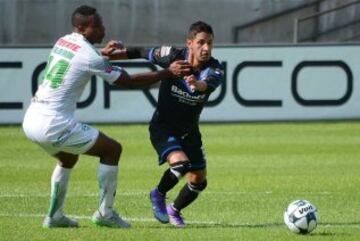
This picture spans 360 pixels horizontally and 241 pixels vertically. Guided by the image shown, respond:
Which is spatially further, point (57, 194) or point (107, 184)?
point (57, 194)

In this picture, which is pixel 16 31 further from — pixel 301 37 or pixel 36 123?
pixel 36 123

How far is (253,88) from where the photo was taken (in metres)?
22.4

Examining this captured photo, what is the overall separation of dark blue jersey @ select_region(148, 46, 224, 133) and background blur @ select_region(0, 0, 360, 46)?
53.0ft

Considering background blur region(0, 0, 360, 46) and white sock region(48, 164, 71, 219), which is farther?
background blur region(0, 0, 360, 46)

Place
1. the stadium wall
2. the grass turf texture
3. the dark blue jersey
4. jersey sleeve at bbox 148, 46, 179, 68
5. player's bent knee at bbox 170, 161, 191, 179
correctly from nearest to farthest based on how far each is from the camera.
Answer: the grass turf texture → player's bent knee at bbox 170, 161, 191, 179 → the dark blue jersey → jersey sleeve at bbox 148, 46, 179, 68 → the stadium wall

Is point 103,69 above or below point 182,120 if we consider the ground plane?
above

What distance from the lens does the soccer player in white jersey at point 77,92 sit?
10016 mm

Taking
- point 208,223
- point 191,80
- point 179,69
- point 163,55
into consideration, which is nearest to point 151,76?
point 179,69

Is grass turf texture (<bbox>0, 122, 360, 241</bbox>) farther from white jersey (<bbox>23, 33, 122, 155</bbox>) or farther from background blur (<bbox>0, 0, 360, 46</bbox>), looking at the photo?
background blur (<bbox>0, 0, 360, 46</bbox>)

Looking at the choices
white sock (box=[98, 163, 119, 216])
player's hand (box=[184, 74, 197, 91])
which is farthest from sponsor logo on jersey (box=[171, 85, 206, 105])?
white sock (box=[98, 163, 119, 216])

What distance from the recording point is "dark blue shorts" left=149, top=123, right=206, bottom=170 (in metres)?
11.0

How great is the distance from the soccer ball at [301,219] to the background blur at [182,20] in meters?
17.5

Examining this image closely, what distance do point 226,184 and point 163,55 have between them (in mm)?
3389

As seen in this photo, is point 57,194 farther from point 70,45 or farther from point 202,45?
point 202,45
